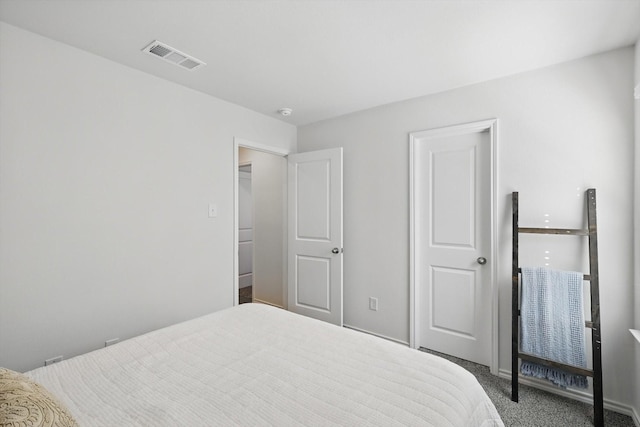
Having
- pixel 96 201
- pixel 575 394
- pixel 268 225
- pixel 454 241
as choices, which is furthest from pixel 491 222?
pixel 96 201

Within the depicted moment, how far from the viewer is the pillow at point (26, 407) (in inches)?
27.1

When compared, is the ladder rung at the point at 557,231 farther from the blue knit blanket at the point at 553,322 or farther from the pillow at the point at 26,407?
the pillow at the point at 26,407

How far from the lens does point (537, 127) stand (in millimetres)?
2291

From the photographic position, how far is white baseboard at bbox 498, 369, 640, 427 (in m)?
1.98

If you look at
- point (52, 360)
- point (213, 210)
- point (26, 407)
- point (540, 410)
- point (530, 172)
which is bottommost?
point (540, 410)

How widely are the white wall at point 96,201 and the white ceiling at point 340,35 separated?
242 millimetres

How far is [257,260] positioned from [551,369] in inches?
133

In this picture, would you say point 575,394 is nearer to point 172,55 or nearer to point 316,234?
point 316,234

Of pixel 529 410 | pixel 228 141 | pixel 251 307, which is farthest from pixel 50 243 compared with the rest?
pixel 529 410

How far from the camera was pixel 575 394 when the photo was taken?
214cm

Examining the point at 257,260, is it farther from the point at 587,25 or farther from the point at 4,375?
the point at 587,25

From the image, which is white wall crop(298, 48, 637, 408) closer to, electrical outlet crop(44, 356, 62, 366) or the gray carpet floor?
the gray carpet floor

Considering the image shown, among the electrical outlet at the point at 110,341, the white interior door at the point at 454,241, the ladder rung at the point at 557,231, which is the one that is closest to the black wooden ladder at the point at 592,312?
the ladder rung at the point at 557,231

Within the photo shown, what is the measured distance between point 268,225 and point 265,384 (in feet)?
10.0
